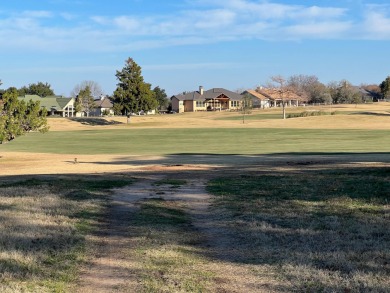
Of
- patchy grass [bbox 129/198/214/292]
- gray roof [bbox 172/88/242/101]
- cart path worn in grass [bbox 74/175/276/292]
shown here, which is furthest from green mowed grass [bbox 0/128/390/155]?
gray roof [bbox 172/88/242/101]

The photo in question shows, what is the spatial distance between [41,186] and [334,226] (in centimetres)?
902

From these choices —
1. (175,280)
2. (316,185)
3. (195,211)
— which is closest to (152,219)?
(195,211)

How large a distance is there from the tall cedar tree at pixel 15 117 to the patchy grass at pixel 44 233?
2436 centimetres

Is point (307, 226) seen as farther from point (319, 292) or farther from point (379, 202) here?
point (319, 292)

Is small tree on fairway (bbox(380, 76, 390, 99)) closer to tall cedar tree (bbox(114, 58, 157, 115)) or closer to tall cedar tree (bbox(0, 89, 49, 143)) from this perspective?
tall cedar tree (bbox(114, 58, 157, 115))

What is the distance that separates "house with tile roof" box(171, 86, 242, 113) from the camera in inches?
5984

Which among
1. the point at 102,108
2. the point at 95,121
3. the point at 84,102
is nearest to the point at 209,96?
the point at 102,108

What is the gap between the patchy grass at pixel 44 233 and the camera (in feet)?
19.6

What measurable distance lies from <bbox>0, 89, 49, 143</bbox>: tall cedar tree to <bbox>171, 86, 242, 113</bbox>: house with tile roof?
113225mm

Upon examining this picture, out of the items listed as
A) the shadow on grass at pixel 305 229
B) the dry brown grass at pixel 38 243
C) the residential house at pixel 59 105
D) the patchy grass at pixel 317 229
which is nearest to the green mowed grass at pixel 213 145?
the patchy grass at pixel 317 229

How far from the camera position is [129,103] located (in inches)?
3656

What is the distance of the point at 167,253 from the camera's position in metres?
7.20

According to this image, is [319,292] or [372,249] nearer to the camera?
[319,292]

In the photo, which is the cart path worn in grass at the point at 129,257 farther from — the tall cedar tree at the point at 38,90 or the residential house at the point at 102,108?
the tall cedar tree at the point at 38,90
